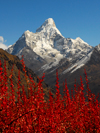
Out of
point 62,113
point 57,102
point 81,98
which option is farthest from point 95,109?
point 57,102

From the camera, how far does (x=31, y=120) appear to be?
6.04 m

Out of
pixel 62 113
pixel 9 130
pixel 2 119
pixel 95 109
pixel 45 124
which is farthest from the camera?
pixel 95 109

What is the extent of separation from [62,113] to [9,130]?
12.6 feet

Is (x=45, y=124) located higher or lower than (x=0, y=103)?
lower

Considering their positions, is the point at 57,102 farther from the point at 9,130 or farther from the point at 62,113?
the point at 9,130

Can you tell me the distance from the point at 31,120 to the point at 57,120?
2.12m

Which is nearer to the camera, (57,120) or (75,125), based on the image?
(57,120)

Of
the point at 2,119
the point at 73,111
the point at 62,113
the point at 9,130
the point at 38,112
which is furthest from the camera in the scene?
the point at 73,111

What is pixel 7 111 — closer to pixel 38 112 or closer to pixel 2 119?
pixel 2 119

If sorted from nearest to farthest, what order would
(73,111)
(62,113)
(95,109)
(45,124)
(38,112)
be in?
(38,112), (45,124), (62,113), (73,111), (95,109)

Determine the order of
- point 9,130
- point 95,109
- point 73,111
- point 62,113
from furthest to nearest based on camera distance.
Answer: point 95,109 < point 73,111 < point 62,113 < point 9,130

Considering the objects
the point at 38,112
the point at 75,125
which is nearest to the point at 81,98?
the point at 75,125

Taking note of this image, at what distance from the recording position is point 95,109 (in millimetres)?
10086

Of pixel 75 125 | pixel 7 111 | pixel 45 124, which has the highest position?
pixel 7 111
